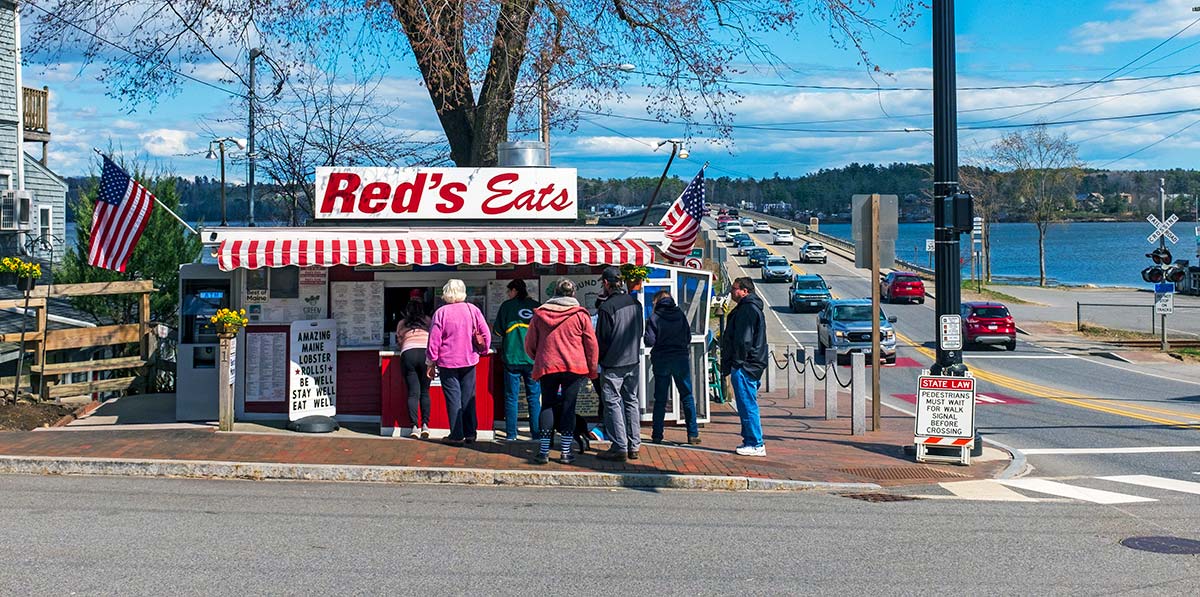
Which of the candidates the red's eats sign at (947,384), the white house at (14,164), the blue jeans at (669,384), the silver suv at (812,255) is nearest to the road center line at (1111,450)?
the red's eats sign at (947,384)

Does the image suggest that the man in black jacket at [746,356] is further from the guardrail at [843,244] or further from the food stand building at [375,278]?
the guardrail at [843,244]

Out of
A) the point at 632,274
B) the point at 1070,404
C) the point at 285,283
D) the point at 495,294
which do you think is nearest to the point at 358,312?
the point at 285,283

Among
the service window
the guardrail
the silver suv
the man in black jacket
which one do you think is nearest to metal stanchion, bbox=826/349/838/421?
the man in black jacket

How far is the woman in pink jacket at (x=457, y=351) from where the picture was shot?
11.1 metres

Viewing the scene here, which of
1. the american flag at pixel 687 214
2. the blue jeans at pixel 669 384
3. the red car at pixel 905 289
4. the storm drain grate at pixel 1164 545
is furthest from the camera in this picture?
the red car at pixel 905 289

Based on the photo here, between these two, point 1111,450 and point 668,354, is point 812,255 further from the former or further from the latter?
point 668,354

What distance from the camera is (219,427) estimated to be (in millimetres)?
11844

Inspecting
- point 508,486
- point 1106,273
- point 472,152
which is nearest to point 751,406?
point 508,486

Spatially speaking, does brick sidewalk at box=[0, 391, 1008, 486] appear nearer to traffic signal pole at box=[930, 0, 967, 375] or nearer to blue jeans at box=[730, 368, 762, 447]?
blue jeans at box=[730, 368, 762, 447]

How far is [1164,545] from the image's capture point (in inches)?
308

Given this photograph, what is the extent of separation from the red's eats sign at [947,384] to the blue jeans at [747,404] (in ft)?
6.06

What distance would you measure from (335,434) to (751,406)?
14.6 feet

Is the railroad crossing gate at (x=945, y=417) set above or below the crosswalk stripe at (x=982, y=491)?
above

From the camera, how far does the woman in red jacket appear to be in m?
10.3
